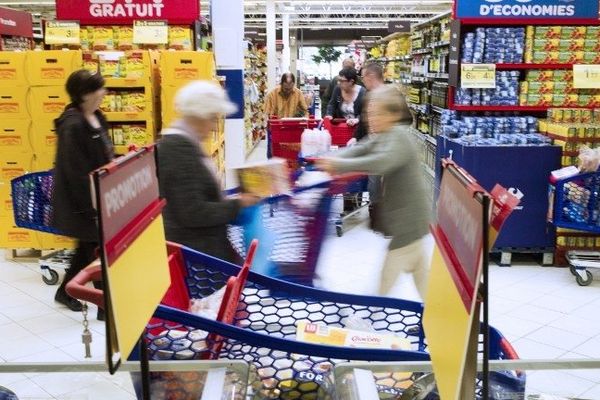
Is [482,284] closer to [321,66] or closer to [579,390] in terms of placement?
[579,390]

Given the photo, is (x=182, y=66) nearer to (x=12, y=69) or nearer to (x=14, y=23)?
(x=12, y=69)

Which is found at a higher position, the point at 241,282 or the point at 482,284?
the point at 482,284

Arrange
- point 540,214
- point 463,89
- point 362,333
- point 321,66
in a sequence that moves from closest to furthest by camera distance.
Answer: point 362,333
point 540,214
point 463,89
point 321,66

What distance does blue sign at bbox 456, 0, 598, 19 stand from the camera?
24.1 ft

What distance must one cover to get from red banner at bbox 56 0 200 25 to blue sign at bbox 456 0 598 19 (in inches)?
124

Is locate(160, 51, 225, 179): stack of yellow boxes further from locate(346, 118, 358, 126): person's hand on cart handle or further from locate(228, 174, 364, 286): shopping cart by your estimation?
locate(228, 174, 364, 286): shopping cart

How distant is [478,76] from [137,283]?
658 cm

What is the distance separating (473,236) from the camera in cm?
101

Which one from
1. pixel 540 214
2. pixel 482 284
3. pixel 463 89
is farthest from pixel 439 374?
pixel 463 89

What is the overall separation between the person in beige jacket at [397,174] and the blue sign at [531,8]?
4273 millimetres

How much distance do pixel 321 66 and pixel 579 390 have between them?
41.2m

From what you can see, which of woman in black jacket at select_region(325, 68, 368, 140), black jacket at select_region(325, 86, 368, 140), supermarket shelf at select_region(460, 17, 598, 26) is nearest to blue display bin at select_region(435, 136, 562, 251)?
black jacket at select_region(325, 86, 368, 140)

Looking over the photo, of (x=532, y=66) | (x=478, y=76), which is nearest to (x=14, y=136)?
(x=478, y=76)

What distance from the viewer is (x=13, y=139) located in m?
6.04
